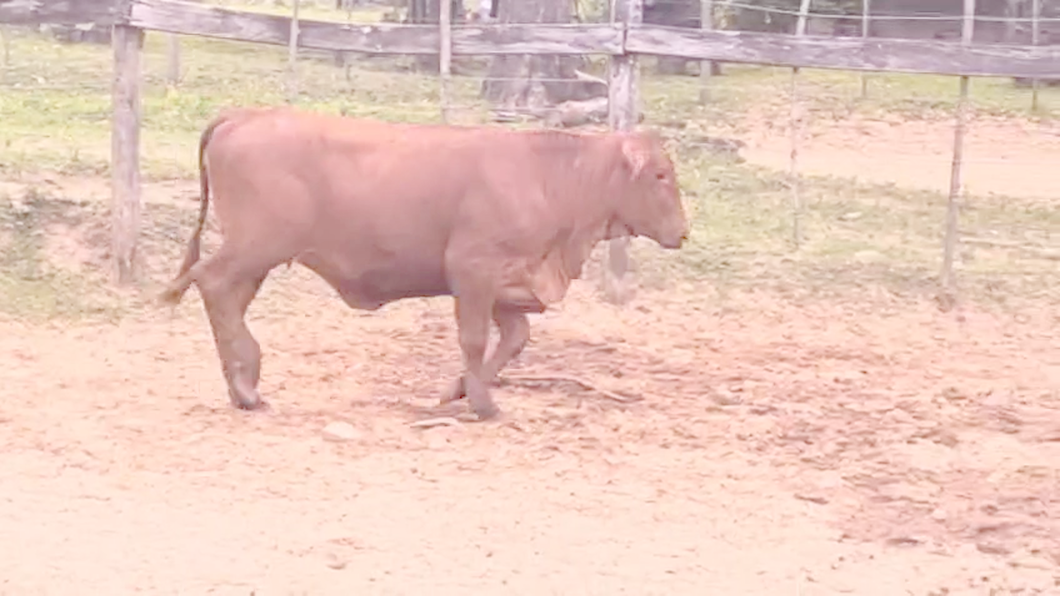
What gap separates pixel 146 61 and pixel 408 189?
541 inches

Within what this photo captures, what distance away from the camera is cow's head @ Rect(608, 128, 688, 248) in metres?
8.11

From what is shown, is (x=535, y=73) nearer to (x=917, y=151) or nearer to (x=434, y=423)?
(x=917, y=151)

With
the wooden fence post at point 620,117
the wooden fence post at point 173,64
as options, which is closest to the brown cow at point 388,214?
the wooden fence post at point 620,117

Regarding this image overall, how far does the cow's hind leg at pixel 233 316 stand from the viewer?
7852 mm

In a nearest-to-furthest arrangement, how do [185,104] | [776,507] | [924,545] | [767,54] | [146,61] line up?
[924,545]
[776,507]
[767,54]
[185,104]
[146,61]

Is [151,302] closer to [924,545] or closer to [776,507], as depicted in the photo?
[776,507]

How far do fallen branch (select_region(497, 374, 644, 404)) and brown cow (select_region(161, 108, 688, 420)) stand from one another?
626 millimetres

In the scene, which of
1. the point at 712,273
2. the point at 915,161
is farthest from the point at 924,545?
the point at 915,161

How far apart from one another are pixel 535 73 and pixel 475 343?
36.5 ft

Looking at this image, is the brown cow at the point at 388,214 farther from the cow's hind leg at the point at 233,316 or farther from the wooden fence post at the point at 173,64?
the wooden fence post at the point at 173,64

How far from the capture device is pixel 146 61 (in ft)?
68.0

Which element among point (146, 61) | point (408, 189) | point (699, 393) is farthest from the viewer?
point (146, 61)

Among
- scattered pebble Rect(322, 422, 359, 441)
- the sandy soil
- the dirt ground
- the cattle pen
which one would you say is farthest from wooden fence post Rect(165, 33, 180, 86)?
scattered pebble Rect(322, 422, 359, 441)

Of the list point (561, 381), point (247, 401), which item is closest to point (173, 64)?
point (561, 381)
